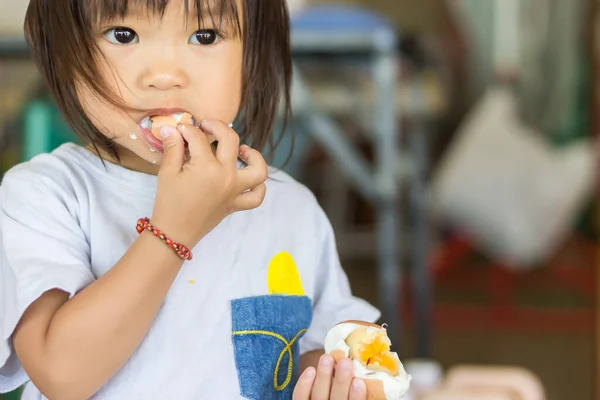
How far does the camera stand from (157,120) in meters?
0.57

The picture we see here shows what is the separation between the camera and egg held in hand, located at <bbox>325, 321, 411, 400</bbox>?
1.85 ft

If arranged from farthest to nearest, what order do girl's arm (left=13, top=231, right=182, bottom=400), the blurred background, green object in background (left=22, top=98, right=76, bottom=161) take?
the blurred background → green object in background (left=22, top=98, right=76, bottom=161) → girl's arm (left=13, top=231, right=182, bottom=400)

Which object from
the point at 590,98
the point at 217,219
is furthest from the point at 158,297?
the point at 590,98

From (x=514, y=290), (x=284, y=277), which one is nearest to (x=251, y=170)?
(x=284, y=277)

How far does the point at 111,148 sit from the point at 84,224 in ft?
0.20

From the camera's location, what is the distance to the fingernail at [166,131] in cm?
56

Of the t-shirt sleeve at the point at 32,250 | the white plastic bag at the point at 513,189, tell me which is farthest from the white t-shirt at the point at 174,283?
the white plastic bag at the point at 513,189

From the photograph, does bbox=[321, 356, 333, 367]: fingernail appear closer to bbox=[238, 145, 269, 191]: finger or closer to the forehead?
bbox=[238, 145, 269, 191]: finger

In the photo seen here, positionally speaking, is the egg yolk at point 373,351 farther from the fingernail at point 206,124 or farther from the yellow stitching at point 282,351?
the fingernail at point 206,124

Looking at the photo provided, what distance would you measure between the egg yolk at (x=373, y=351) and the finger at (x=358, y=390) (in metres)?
0.02

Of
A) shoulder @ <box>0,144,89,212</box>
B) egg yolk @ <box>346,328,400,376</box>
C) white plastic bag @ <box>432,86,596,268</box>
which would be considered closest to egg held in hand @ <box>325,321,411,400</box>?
egg yolk @ <box>346,328,400,376</box>

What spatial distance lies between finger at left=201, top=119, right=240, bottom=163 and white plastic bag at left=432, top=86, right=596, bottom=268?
244cm

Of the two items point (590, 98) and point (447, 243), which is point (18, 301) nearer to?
point (447, 243)

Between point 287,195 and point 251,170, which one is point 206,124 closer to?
point 251,170
